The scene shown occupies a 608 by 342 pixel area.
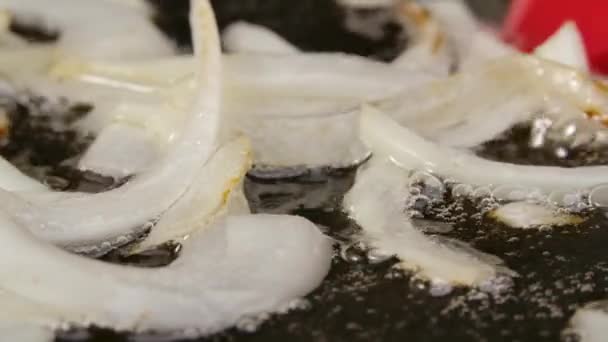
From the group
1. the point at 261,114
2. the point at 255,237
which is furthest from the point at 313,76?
the point at 255,237

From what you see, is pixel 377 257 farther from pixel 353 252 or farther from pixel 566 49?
pixel 566 49

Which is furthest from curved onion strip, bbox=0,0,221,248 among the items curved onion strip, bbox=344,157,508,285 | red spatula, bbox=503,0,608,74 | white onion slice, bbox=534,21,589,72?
red spatula, bbox=503,0,608,74

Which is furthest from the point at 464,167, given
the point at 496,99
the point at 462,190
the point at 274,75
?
the point at 274,75

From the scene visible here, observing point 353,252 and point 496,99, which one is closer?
point 353,252

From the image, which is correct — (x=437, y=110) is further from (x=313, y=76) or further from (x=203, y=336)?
(x=203, y=336)

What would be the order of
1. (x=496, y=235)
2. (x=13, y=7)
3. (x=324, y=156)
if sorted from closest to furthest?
(x=496, y=235) → (x=324, y=156) → (x=13, y=7)

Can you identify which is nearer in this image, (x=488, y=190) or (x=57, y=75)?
(x=488, y=190)
